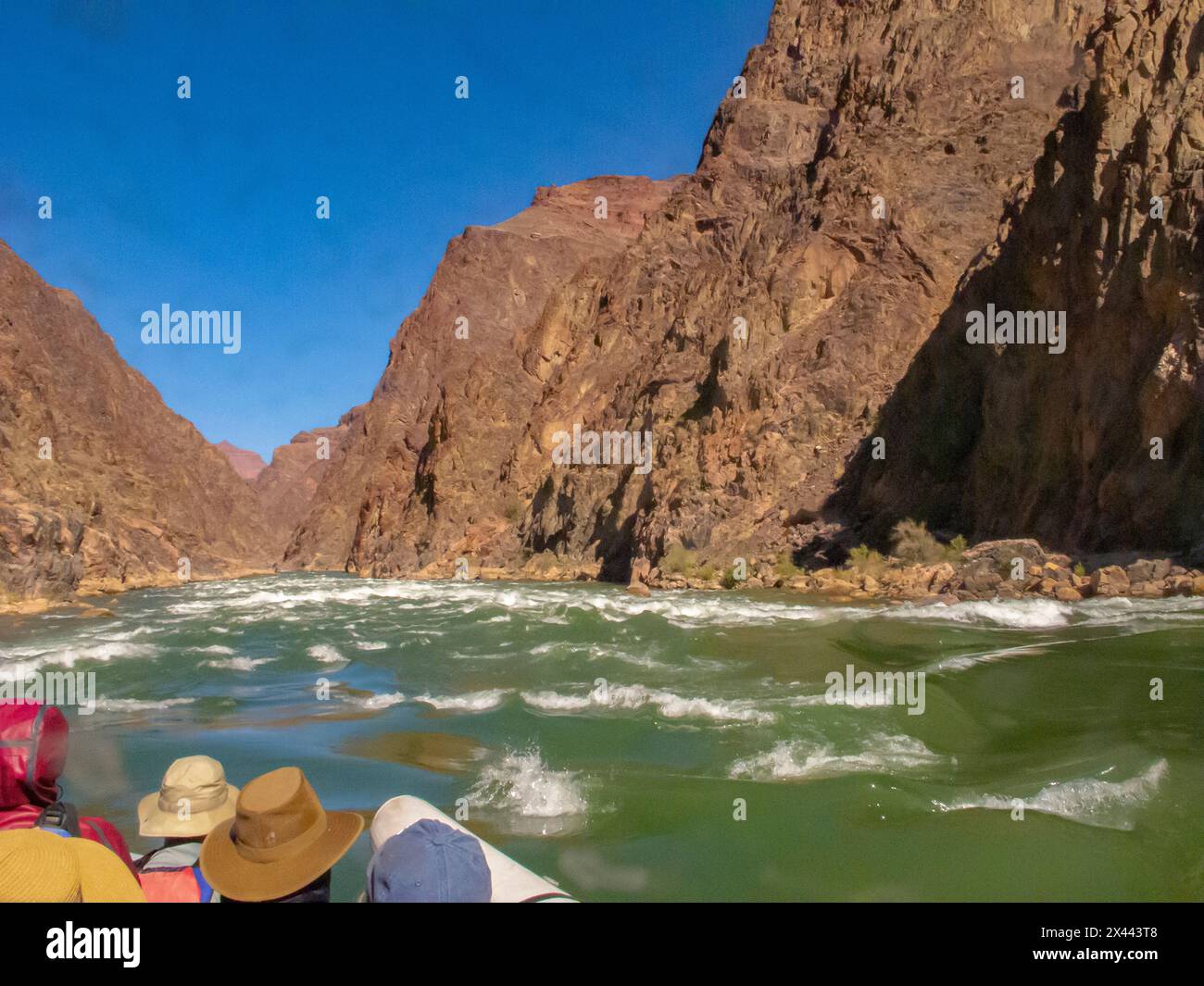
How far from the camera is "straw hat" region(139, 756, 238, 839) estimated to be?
3.39 m

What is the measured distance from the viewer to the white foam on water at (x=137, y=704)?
10086 millimetres

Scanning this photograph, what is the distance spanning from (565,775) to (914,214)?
31.5 m

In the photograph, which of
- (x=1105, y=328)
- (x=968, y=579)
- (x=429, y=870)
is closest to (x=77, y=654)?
(x=429, y=870)

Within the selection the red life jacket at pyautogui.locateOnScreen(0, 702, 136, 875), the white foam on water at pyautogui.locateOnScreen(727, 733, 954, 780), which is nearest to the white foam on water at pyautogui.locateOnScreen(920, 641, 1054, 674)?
the white foam on water at pyautogui.locateOnScreen(727, 733, 954, 780)

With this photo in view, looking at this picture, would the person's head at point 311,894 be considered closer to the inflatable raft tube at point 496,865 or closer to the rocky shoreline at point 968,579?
the inflatable raft tube at point 496,865

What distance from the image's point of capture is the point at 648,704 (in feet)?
30.5

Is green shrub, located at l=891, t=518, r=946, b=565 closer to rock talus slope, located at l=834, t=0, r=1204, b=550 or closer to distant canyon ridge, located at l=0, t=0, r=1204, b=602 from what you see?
distant canyon ridge, located at l=0, t=0, r=1204, b=602

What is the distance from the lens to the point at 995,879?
462cm

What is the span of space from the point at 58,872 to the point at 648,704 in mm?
7500

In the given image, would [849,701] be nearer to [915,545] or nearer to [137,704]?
[137,704]

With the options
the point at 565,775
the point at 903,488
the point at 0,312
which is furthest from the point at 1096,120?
the point at 0,312
